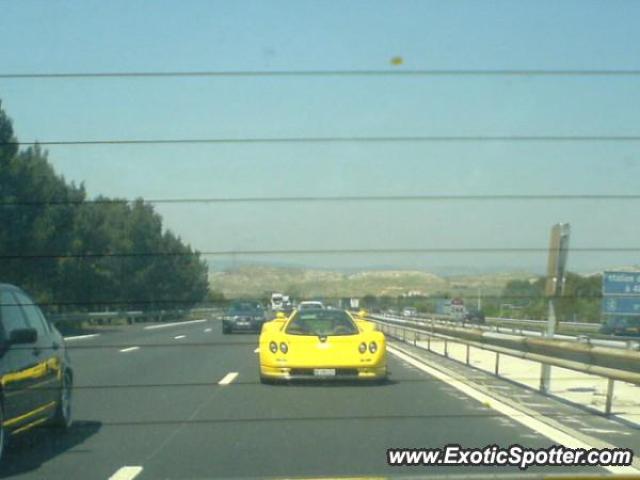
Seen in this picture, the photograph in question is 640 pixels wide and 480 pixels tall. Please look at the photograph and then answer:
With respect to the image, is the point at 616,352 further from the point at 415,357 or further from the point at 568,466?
the point at 415,357

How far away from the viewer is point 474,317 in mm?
11766

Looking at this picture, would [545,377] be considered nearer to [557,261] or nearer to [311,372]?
[311,372]

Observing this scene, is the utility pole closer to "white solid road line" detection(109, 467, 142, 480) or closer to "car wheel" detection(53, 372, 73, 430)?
"white solid road line" detection(109, 467, 142, 480)

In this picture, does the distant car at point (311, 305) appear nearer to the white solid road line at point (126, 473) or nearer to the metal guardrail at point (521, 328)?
the metal guardrail at point (521, 328)

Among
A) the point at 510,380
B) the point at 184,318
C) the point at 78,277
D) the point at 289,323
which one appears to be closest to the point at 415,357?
the point at 510,380

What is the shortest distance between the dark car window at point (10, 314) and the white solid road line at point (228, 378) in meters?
5.77

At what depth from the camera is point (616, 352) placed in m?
9.90

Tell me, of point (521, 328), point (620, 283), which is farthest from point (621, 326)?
point (620, 283)

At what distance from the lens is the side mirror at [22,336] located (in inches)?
295

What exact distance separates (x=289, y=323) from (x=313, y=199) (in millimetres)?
5494

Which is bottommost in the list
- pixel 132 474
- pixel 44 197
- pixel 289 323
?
pixel 132 474

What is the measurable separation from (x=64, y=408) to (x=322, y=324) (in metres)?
5.50

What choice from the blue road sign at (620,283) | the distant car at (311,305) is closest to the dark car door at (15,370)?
the distant car at (311,305)

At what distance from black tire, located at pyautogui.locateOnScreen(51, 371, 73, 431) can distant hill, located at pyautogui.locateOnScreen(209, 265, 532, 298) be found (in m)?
2.08
